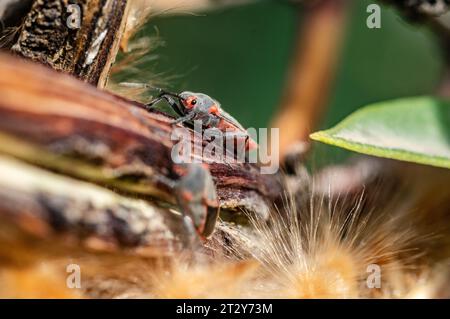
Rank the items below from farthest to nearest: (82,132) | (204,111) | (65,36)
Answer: (204,111), (65,36), (82,132)

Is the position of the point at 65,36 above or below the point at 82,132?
above

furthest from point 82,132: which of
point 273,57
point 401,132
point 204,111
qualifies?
point 273,57

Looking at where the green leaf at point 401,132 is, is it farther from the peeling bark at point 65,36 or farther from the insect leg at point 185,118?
the peeling bark at point 65,36

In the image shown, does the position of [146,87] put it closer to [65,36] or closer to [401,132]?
[65,36]

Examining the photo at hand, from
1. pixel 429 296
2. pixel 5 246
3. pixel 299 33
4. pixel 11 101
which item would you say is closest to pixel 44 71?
pixel 11 101

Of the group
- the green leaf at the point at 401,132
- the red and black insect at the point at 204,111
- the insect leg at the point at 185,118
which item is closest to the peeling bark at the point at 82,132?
the insect leg at the point at 185,118

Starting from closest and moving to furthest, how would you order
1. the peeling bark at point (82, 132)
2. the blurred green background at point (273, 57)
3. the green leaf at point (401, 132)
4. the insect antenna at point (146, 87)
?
the peeling bark at point (82, 132)
the green leaf at point (401, 132)
the insect antenna at point (146, 87)
the blurred green background at point (273, 57)

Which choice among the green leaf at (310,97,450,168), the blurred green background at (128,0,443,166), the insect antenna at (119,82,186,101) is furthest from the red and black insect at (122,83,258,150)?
the blurred green background at (128,0,443,166)

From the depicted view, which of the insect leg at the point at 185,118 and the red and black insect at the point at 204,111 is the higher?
the red and black insect at the point at 204,111
